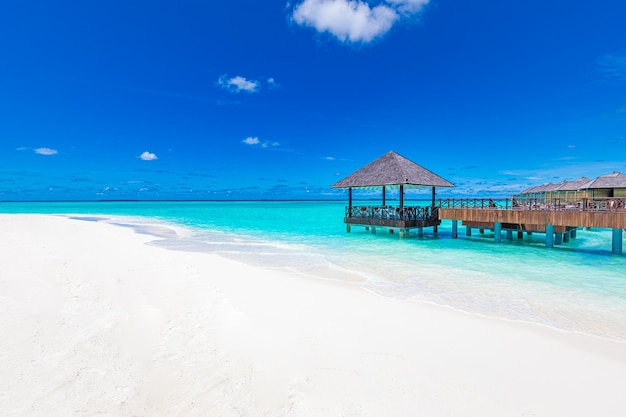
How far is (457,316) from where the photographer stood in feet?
17.9

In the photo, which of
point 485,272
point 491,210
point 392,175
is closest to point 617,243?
point 491,210

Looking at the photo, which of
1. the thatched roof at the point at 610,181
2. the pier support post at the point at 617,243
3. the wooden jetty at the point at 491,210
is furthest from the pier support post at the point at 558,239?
the thatched roof at the point at 610,181

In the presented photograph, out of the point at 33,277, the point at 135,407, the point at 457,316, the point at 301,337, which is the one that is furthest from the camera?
the point at 33,277

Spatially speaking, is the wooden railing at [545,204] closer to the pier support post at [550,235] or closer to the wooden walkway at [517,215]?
the wooden walkway at [517,215]

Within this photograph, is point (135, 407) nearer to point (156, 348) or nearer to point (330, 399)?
point (156, 348)

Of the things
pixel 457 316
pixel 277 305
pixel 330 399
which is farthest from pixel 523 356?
pixel 277 305

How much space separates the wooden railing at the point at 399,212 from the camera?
54.5ft

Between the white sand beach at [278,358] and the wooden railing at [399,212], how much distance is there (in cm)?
1085

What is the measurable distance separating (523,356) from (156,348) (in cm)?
457

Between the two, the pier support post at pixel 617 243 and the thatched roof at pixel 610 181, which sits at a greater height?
the thatched roof at pixel 610 181

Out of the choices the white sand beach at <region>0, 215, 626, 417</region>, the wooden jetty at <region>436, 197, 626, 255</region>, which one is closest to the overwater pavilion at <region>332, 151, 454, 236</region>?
the wooden jetty at <region>436, 197, 626, 255</region>

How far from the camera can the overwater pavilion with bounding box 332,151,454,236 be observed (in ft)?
53.1

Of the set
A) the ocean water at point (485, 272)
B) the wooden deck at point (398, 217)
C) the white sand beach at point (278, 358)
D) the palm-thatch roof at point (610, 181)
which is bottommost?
the ocean water at point (485, 272)

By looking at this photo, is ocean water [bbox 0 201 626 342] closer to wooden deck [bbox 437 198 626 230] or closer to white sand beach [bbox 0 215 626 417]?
white sand beach [bbox 0 215 626 417]
